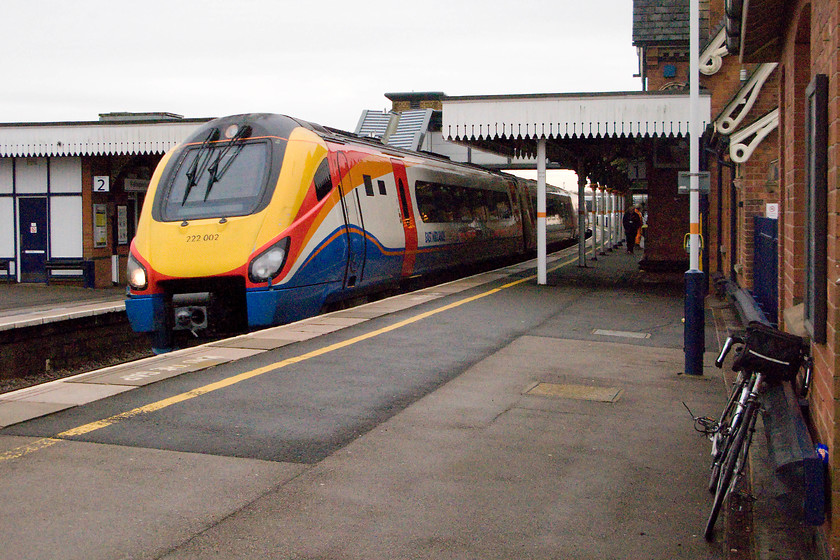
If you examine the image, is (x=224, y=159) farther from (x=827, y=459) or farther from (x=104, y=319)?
(x=827, y=459)

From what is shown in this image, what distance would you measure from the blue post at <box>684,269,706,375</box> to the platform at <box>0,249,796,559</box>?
0.25 m

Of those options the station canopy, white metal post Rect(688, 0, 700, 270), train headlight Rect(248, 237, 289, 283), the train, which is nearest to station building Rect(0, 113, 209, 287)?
the station canopy

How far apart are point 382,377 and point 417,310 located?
4791 mm

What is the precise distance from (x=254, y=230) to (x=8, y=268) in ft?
49.0

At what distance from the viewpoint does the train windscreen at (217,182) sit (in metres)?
11.5

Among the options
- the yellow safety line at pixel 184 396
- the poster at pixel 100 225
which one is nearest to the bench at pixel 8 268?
the poster at pixel 100 225

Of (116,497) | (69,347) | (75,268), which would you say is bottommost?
(69,347)

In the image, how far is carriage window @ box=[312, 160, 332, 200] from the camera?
12.0m

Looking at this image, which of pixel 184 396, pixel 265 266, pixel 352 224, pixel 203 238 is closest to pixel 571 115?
pixel 352 224

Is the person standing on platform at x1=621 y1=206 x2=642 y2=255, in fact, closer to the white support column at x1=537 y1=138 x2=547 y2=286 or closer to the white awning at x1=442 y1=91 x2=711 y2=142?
the white support column at x1=537 y1=138 x2=547 y2=286

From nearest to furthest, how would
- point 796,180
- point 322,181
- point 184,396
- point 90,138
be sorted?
point 796,180 < point 184,396 < point 322,181 < point 90,138

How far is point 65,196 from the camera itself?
23391 mm

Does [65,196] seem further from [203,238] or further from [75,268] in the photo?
[203,238]

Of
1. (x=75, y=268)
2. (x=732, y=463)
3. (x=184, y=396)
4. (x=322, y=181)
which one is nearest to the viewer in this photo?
(x=732, y=463)
